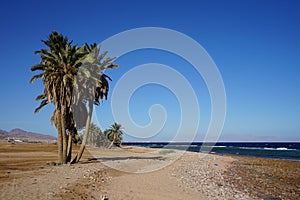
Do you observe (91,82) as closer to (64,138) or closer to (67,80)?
(67,80)

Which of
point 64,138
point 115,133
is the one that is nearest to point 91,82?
point 64,138

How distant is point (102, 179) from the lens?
1672 centimetres

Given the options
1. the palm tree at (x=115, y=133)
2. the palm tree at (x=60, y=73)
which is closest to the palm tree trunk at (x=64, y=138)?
the palm tree at (x=60, y=73)

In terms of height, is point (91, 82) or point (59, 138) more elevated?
point (91, 82)

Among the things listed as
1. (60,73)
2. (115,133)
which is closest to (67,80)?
(60,73)

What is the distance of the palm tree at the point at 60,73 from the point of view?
71.3 ft

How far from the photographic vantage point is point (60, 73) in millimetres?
21734

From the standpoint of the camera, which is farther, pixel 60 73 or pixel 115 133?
pixel 115 133

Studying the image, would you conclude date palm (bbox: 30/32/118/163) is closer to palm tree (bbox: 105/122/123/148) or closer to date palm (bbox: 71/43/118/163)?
date palm (bbox: 71/43/118/163)

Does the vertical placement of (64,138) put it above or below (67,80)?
below

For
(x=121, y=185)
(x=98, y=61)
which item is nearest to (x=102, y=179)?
(x=121, y=185)

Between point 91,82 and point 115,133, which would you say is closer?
point 91,82

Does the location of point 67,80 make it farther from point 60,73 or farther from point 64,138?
point 64,138

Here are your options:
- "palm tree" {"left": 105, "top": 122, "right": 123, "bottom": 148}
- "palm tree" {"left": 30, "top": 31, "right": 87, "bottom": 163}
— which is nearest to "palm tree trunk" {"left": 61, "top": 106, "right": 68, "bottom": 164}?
"palm tree" {"left": 30, "top": 31, "right": 87, "bottom": 163}
